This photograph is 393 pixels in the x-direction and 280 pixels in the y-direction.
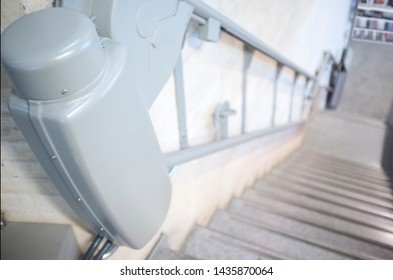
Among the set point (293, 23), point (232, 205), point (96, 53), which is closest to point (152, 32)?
point (96, 53)

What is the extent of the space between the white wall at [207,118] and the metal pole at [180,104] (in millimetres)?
20

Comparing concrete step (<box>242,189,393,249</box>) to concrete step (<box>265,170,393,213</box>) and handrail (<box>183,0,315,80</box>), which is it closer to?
concrete step (<box>265,170,393,213</box>)

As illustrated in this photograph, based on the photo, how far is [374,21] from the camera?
1.91ft

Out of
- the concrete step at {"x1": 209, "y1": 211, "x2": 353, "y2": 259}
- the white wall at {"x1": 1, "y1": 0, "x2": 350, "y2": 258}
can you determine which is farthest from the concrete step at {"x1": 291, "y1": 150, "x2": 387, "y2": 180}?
the concrete step at {"x1": 209, "y1": 211, "x2": 353, "y2": 259}

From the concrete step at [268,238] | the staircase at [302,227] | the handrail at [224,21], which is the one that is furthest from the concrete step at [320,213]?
the handrail at [224,21]

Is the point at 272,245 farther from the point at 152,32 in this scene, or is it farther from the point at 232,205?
the point at 152,32

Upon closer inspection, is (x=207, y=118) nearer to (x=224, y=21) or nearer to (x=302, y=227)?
(x=224, y=21)

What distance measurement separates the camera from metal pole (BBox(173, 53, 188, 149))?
0.90m

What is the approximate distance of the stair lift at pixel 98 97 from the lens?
40 cm

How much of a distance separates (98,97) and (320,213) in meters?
1.14

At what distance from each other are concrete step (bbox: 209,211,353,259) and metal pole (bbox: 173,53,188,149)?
1.88ft

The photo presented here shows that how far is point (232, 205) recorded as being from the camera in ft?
5.60

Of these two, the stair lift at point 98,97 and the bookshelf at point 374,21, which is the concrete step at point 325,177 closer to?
the bookshelf at point 374,21

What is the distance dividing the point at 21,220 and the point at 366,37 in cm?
108
